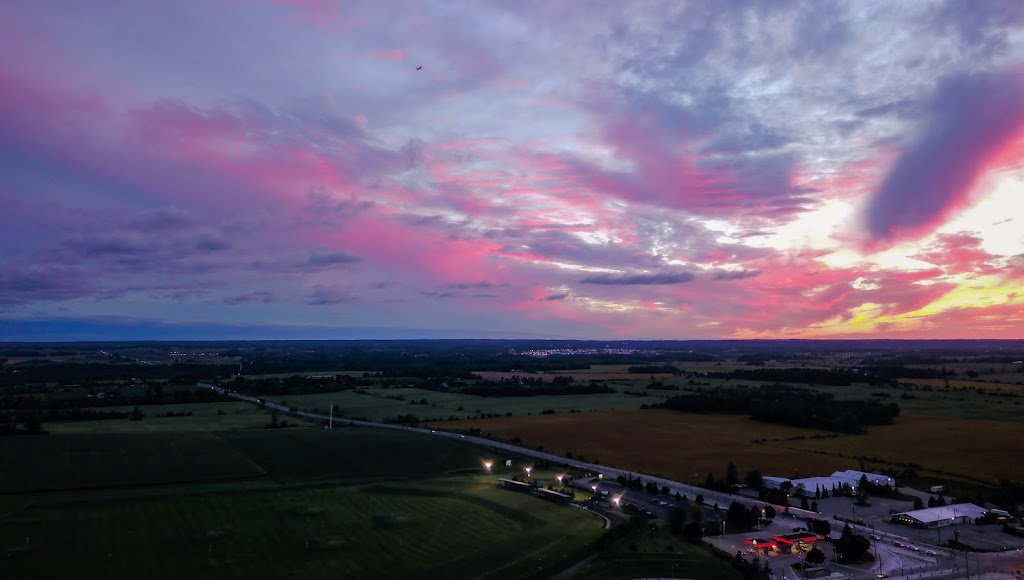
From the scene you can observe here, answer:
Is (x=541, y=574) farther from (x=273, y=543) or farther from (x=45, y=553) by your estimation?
(x=45, y=553)

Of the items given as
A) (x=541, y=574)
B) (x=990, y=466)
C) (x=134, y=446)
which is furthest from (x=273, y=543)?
(x=990, y=466)

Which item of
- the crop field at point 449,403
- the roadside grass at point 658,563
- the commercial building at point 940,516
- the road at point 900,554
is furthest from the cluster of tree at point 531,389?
the roadside grass at point 658,563

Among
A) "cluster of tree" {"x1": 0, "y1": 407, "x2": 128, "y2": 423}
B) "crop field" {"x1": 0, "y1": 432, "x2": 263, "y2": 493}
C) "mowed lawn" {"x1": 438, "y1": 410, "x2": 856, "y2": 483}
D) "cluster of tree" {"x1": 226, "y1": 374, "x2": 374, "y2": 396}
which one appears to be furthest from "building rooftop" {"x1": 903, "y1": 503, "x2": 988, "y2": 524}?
"cluster of tree" {"x1": 226, "y1": 374, "x2": 374, "y2": 396}

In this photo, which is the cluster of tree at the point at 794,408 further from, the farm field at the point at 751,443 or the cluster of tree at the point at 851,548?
the cluster of tree at the point at 851,548

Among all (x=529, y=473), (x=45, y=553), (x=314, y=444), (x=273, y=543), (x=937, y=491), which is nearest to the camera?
A: (x=45, y=553)

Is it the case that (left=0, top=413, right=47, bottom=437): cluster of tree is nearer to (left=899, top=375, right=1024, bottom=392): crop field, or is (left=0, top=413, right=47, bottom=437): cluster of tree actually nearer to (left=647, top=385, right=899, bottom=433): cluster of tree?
(left=647, top=385, right=899, bottom=433): cluster of tree

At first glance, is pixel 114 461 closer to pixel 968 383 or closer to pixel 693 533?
pixel 693 533

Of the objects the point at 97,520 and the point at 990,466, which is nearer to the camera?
the point at 97,520
